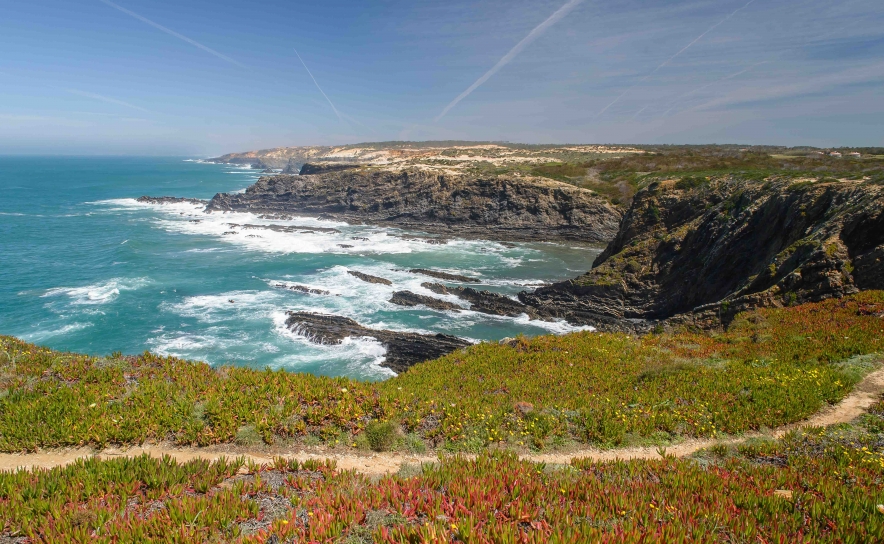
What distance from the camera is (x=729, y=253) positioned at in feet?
86.9

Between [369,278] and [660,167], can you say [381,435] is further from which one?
[660,167]

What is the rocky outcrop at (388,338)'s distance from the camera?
1019 inches

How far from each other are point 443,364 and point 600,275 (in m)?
22.3

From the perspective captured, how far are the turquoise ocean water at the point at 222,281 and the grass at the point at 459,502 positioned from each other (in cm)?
1773

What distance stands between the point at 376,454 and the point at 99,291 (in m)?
39.5

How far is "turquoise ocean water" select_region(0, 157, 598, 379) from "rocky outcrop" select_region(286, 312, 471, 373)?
33.8 inches

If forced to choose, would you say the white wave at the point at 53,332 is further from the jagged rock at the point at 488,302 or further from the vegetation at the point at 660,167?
the vegetation at the point at 660,167

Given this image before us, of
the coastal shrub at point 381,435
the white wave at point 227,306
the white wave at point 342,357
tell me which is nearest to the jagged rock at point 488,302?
the white wave at point 342,357

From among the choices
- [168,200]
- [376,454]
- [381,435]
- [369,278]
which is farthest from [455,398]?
[168,200]

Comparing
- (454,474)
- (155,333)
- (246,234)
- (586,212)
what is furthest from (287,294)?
(586,212)

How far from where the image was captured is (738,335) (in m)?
15.1

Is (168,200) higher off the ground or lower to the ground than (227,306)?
higher

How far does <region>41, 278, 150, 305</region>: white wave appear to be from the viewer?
114ft

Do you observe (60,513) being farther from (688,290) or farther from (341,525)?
(688,290)
